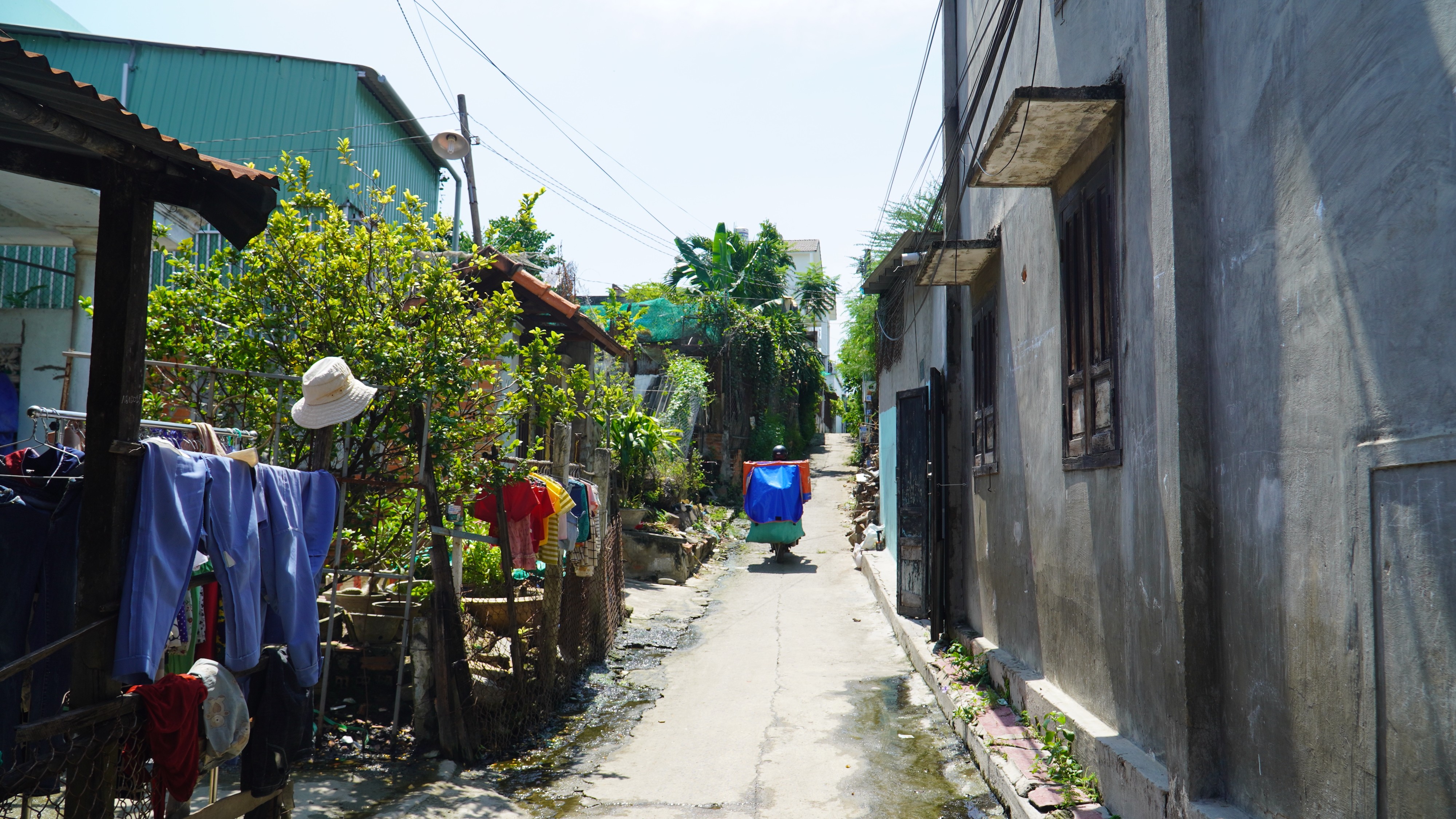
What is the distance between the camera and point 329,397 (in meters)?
5.75

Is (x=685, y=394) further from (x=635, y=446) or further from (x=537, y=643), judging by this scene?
(x=537, y=643)

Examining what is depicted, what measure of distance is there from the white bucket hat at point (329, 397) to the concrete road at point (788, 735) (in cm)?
298

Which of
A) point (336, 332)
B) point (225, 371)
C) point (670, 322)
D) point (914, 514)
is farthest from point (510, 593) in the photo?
point (670, 322)

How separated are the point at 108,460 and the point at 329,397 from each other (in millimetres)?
2233

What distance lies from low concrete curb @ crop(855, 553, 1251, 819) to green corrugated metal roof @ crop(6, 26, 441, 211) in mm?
10783

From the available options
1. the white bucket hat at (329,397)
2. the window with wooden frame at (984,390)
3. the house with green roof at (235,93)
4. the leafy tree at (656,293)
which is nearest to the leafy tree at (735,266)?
the leafy tree at (656,293)

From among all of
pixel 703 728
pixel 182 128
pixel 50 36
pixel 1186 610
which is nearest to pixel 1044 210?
pixel 1186 610

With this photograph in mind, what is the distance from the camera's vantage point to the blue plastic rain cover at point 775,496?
18.0 m

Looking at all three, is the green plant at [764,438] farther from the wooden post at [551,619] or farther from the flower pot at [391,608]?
the flower pot at [391,608]

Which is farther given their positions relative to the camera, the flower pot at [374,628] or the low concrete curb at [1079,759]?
the flower pot at [374,628]

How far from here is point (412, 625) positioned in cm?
678

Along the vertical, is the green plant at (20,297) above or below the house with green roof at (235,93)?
below

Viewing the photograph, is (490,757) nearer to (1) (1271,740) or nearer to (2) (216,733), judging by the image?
(2) (216,733)

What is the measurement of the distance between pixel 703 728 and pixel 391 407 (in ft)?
12.2
